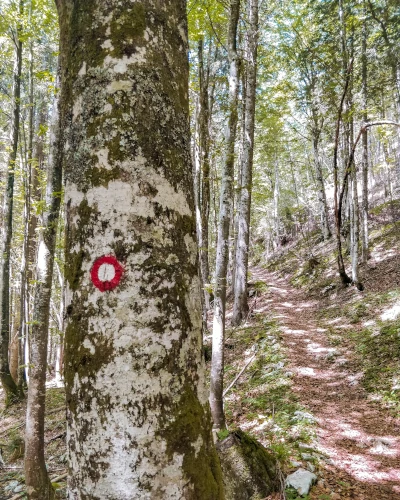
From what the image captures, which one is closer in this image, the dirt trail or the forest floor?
the dirt trail

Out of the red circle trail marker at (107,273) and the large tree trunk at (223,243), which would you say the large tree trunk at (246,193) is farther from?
the red circle trail marker at (107,273)

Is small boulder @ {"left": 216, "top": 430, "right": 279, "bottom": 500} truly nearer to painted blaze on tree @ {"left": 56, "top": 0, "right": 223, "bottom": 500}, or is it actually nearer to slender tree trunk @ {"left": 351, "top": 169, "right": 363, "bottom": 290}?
painted blaze on tree @ {"left": 56, "top": 0, "right": 223, "bottom": 500}

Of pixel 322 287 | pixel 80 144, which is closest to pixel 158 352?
pixel 80 144

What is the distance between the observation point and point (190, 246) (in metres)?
1.21

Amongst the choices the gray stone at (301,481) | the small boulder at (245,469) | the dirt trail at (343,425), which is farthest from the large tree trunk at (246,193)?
the gray stone at (301,481)

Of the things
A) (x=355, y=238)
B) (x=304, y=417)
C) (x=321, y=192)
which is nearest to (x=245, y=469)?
(x=304, y=417)

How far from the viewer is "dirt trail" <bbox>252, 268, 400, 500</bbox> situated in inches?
139

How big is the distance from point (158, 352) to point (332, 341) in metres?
8.53

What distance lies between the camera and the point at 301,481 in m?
3.41

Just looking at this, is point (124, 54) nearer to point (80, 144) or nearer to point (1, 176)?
point (80, 144)

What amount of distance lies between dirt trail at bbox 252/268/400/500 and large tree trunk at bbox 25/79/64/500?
340 cm

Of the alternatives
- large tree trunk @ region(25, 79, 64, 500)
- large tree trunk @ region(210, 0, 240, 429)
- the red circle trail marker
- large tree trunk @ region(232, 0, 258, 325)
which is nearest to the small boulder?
large tree trunk @ region(210, 0, 240, 429)

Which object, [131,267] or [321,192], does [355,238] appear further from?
[131,267]

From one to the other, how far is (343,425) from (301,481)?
1.96m
